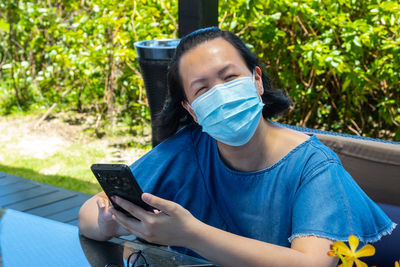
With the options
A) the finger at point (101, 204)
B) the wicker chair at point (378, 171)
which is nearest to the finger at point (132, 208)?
the finger at point (101, 204)

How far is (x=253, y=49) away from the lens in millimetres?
4297

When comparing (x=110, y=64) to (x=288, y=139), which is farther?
(x=110, y=64)

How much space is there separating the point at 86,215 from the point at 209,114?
52 centimetres

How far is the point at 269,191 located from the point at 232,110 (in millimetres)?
277

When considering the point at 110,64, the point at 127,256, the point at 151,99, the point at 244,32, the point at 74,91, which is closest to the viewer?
the point at 127,256

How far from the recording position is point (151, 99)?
11.1ft

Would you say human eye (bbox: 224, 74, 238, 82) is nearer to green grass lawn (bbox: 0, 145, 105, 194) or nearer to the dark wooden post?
the dark wooden post

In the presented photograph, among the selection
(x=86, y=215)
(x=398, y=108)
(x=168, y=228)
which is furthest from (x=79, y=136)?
(x=168, y=228)

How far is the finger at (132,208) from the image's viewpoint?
130cm

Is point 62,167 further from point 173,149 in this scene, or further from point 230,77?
point 230,77

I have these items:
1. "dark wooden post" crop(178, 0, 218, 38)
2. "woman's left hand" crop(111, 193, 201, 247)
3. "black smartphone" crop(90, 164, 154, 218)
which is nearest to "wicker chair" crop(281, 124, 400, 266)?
"woman's left hand" crop(111, 193, 201, 247)

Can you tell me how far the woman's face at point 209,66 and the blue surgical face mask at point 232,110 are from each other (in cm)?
2

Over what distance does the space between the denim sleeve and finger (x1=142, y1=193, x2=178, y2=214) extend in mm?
343

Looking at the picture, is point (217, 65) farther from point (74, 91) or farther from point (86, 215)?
point (74, 91)
